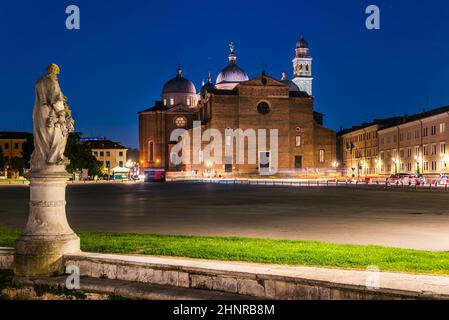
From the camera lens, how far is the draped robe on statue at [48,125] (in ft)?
29.0

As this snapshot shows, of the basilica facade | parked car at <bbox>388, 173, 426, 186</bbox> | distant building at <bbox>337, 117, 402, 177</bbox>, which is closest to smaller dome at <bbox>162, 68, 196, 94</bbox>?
the basilica facade

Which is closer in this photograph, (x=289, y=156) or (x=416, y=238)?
(x=416, y=238)

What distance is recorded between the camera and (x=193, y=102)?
354 feet

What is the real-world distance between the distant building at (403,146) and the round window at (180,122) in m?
30.2

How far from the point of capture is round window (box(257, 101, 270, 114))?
89.1m

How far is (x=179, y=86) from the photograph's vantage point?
353ft

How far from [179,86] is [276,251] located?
99.7 meters

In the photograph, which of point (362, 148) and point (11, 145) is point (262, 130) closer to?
point (362, 148)

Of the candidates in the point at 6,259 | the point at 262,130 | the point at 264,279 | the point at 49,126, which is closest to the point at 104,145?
the point at 262,130

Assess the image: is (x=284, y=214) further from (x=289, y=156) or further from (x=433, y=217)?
(x=289, y=156)

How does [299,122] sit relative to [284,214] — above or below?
above

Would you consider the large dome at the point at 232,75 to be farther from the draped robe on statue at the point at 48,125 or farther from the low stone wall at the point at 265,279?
the low stone wall at the point at 265,279
